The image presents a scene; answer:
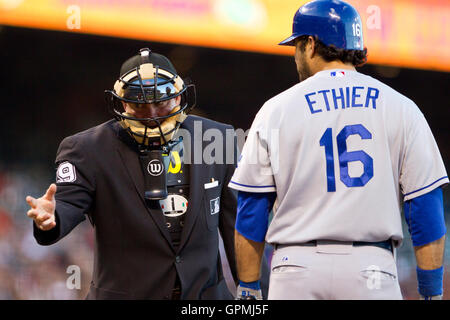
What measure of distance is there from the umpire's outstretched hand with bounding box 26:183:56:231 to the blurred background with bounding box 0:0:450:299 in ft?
9.69

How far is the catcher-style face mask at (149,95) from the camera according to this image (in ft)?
9.21

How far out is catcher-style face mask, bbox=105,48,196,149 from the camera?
2.81m

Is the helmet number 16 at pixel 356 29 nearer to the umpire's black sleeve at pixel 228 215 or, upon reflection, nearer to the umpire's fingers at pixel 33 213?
the umpire's black sleeve at pixel 228 215

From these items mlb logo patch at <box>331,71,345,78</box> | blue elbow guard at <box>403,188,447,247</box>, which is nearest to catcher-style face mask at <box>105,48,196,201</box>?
mlb logo patch at <box>331,71,345,78</box>

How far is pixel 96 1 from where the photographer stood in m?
5.25

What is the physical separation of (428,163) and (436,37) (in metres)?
4.22

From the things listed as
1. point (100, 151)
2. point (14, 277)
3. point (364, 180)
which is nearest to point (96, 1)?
point (14, 277)

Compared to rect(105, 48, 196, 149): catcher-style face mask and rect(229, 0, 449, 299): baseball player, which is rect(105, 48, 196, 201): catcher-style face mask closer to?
rect(105, 48, 196, 149): catcher-style face mask

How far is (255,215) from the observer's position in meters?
2.55

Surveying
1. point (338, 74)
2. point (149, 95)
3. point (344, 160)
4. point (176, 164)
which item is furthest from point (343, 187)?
point (149, 95)

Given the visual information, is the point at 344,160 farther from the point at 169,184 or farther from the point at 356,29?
the point at 169,184

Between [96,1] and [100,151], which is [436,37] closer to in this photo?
[96,1]

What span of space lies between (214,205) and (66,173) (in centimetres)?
68

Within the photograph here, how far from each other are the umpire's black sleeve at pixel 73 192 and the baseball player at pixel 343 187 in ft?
2.33
